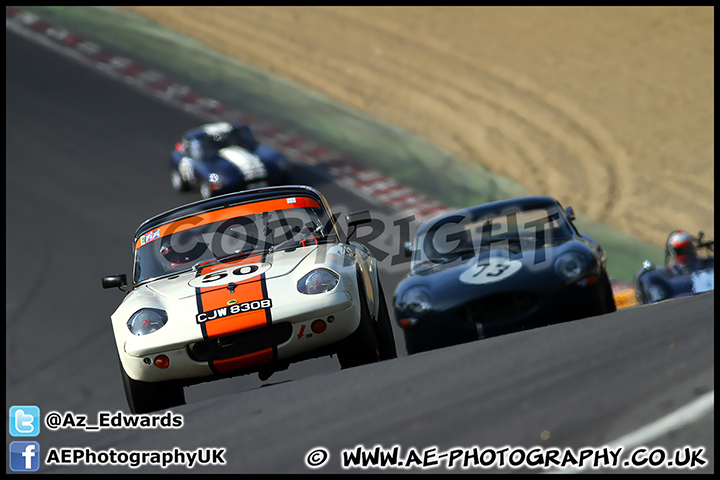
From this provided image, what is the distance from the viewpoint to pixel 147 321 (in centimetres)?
579

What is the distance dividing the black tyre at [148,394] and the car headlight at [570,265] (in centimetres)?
308

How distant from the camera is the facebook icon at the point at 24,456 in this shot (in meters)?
4.66

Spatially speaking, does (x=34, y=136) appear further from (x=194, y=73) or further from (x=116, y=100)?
(x=194, y=73)

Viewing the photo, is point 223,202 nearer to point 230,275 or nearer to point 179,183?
point 230,275

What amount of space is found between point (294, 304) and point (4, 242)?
1028 centimetres

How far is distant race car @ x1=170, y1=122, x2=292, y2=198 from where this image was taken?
14984 mm

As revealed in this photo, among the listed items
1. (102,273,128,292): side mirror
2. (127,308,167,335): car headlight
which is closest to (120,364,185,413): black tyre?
(127,308,167,335): car headlight

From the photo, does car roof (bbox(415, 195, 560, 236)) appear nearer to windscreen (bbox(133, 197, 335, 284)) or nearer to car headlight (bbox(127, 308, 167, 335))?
windscreen (bbox(133, 197, 335, 284))

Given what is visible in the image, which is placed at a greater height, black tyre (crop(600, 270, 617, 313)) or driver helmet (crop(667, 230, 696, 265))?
black tyre (crop(600, 270, 617, 313))

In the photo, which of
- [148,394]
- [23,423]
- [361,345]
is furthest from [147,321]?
[361,345]

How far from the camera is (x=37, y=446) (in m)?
4.93

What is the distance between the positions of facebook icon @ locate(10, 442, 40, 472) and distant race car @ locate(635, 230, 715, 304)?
6.30m

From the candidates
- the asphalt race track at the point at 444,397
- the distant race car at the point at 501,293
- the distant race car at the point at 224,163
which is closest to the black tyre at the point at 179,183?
the distant race car at the point at 224,163

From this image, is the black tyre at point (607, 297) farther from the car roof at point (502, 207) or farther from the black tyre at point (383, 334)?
the black tyre at point (383, 334)
